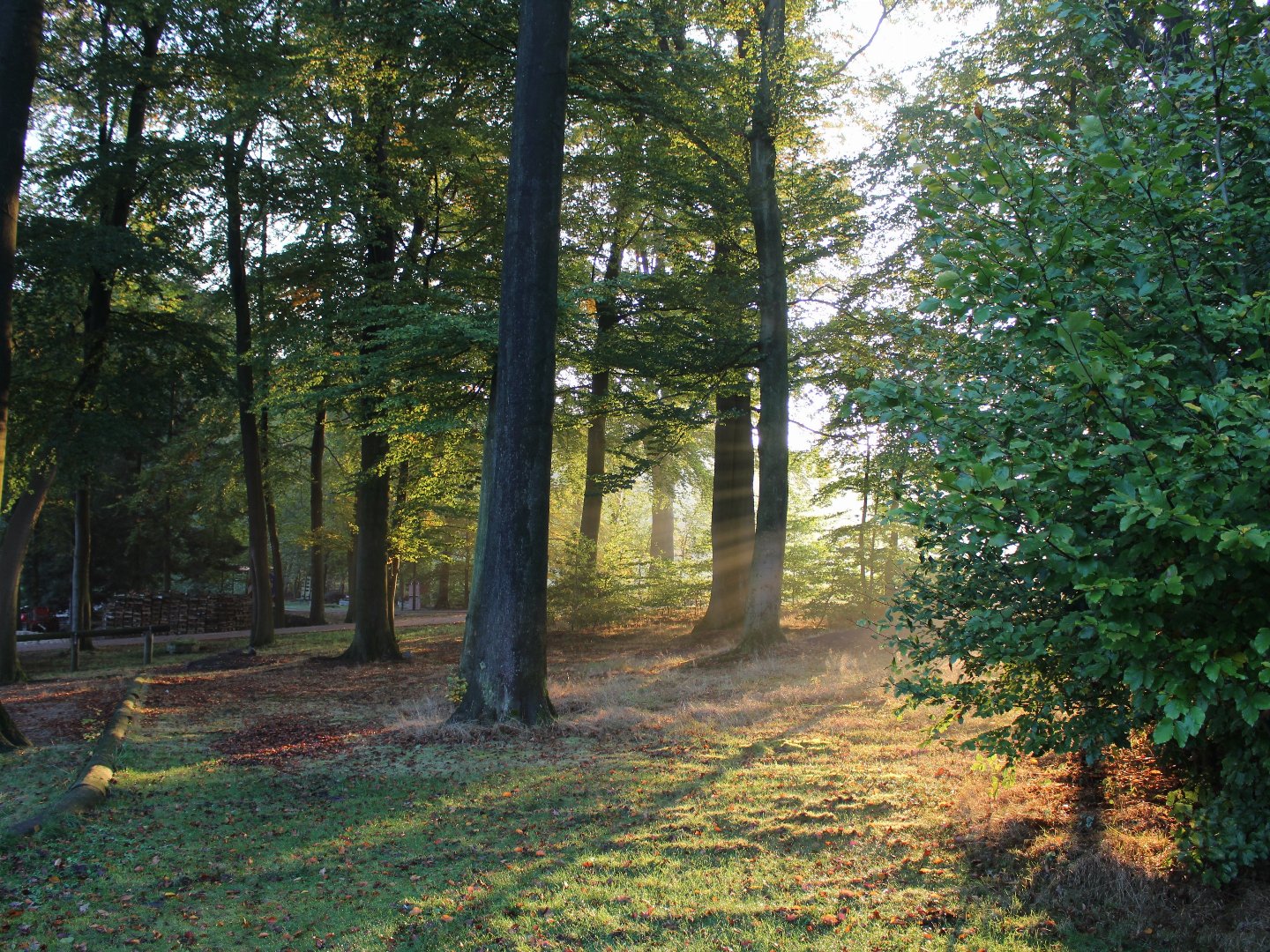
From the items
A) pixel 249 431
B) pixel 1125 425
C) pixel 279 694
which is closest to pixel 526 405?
pixel 1125 425

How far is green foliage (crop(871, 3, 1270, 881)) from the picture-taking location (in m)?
2.91

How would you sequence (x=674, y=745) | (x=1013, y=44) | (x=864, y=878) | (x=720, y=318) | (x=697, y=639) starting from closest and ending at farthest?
(x=864, y=878)
(x=674, y=745)
(x=1013, y=44)
(x=720, y=318)
(x=697, y=639)

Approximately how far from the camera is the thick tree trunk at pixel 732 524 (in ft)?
61.2

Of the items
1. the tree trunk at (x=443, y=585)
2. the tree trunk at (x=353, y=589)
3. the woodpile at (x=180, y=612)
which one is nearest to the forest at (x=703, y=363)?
the tree trunk at (x=353, y=589)

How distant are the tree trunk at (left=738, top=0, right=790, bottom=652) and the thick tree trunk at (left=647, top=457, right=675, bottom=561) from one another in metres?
13.8

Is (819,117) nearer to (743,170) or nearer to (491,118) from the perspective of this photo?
(743,170)

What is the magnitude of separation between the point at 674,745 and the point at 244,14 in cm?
1586

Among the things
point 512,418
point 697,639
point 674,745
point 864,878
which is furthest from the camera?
point 697,639

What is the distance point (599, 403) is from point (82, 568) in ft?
50.0

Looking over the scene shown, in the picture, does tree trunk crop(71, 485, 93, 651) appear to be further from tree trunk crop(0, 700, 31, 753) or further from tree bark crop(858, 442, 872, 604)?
tree bark crop(858, 442, 872, 604)

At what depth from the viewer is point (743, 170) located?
16047 mm

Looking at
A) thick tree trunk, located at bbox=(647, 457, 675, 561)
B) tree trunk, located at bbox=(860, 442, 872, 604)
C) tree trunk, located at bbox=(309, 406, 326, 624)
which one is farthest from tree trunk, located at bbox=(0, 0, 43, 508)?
thick tree trunk, located at bbox=(647, 457, 675, 561)

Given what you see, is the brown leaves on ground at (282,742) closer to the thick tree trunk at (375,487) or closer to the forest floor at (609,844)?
the forest floor at (609,844)

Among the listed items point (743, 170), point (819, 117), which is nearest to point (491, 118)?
point (743, 170)
